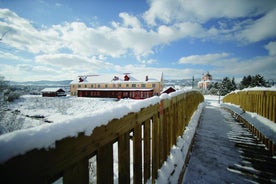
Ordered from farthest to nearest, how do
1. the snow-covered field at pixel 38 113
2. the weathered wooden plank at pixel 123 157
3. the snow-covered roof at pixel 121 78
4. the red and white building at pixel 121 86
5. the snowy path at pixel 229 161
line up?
the snow-covered roof at pixel 121 78 → the red and white building at pixel 121 86 → the snow-covered field at pixel 38 113 → the snowy path at pixel 229 161 → the weathered wooden plank at pixel 123 157

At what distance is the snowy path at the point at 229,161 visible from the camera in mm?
2771

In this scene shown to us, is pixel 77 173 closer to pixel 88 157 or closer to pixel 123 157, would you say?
pixel 88 157

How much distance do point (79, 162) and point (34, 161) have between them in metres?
0.33

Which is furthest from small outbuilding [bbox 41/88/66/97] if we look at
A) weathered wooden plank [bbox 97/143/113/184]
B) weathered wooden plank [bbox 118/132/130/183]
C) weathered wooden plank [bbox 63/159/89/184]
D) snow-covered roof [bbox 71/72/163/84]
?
weathered wooden plank [bbox 63/159/89/184]

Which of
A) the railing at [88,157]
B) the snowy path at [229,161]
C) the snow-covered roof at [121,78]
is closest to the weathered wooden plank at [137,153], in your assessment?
the railing at [88,157]

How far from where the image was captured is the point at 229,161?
3.37m

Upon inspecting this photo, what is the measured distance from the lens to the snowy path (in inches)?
109

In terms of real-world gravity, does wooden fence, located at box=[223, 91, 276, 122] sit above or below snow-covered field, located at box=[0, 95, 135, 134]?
above

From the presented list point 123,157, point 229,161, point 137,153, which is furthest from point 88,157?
point 229,161

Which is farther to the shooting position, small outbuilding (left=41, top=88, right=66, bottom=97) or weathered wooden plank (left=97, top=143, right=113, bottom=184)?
small outbuilding (left=41, top=88, right=66, bottom=97)

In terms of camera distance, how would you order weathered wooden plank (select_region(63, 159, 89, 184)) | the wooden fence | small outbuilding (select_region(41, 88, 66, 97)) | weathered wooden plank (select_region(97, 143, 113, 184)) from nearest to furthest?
weathered wooden plank (select_region(63, 159, 89, 184)) < weathered wooden plank (select_region(97, 143, 113, 184)) < the wooden fence < small outbuilding (select_region(41, 88, 66, 97))

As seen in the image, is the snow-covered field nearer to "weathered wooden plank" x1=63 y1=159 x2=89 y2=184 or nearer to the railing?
the railing

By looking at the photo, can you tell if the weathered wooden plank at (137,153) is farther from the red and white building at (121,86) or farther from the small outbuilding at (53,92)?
the small outbuilding at (53,92)

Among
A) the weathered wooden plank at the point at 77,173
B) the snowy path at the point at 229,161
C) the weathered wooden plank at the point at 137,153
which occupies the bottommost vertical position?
the snowy path at the point at 229,161
